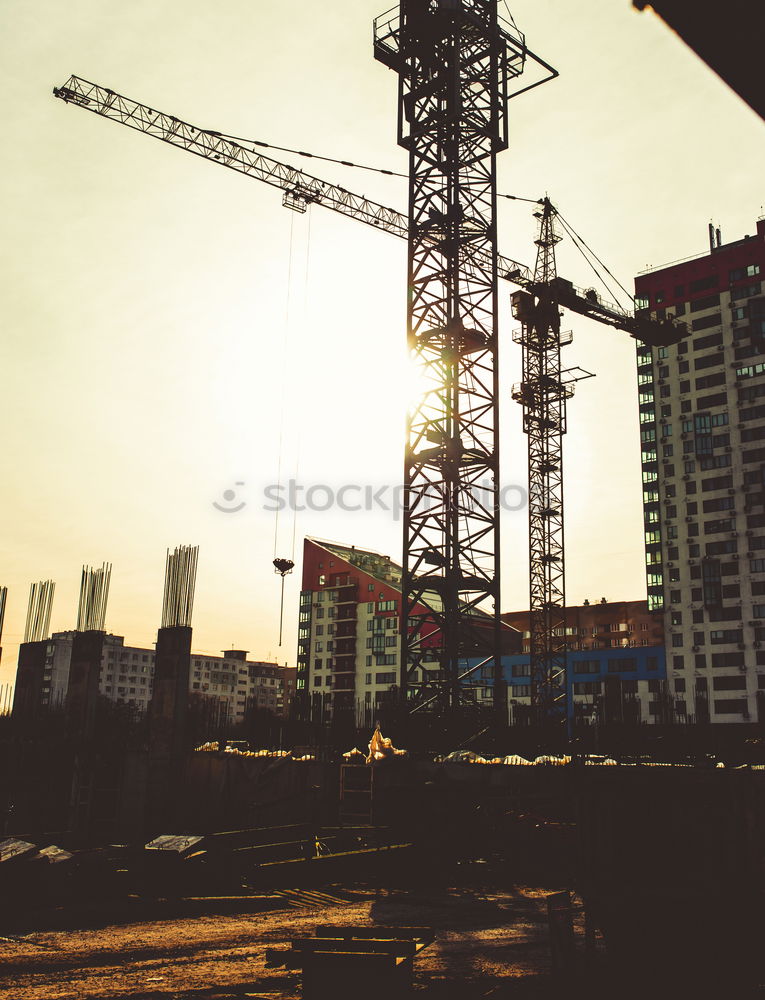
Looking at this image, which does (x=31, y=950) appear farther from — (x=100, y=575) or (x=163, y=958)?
(x=100, y=575)

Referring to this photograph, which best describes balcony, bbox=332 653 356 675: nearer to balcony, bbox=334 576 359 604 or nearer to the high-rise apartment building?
balcony, bbox=334 576 359 604

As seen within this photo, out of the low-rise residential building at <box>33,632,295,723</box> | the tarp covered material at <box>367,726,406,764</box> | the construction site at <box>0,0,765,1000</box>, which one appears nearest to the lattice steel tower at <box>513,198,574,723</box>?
the construction site at <box>0,0,765,1000</box>

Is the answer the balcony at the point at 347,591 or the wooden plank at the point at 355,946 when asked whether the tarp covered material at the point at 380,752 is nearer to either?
the wooden plank at the point at 355,946

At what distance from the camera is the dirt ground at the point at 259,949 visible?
32.6 ft

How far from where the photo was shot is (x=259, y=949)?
1193cm

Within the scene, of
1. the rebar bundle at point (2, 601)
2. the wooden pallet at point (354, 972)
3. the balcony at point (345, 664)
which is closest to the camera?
the wooden pallet at point (354, 972)

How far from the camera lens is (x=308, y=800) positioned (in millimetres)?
23203

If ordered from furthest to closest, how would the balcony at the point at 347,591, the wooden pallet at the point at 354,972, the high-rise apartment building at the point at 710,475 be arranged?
the balcony at the point at 347,591
the high-rise apartment building at the point at 710,475
the wooden pallet at the point at 354,972

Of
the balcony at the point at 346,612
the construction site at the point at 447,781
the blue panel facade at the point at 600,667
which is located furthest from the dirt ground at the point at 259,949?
the balcony at the point at 346,612

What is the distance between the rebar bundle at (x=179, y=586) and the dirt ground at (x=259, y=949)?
36.2 ft

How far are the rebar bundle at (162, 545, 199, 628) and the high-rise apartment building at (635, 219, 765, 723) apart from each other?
161ft

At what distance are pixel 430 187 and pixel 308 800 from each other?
24.6 metres

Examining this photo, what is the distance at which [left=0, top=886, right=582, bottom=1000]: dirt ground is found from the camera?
32.6ft

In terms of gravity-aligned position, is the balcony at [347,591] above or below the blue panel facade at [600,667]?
above
